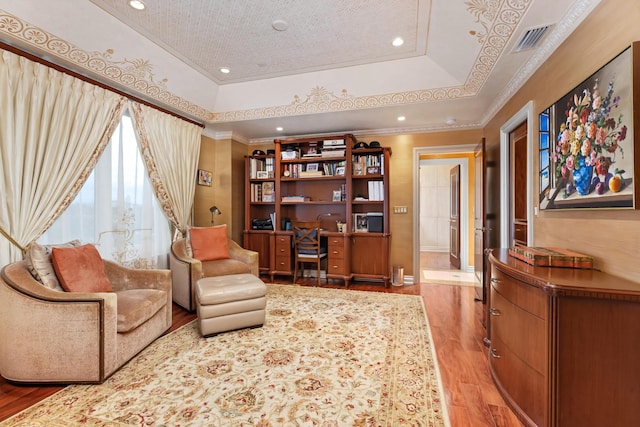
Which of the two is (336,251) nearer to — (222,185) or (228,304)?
(228,304)

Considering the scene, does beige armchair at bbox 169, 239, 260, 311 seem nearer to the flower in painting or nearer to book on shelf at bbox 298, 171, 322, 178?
book on shelf at bbox 298, 171, 322, 178

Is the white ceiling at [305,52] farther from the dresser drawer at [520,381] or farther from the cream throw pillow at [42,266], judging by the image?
the dresser drawer at [520,381]

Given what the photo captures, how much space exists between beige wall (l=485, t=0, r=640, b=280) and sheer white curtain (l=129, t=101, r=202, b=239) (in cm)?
408

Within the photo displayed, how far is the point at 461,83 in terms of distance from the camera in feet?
10.4

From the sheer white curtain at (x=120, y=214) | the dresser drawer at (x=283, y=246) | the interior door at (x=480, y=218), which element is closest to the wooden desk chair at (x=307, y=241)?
the dresser drawer at (x=283, y=246)

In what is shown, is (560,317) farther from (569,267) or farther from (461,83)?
(461,83)

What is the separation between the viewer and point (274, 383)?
1.89 meters

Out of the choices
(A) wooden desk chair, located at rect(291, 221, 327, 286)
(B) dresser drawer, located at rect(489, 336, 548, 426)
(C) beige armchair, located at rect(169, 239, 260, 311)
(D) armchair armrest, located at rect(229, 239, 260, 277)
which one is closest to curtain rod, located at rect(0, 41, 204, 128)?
(C) beige armchair, located at rect(169, 239, 260, 311)

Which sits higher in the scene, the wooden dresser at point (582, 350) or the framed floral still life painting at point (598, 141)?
the framed floral still life painting at point (598, 141)

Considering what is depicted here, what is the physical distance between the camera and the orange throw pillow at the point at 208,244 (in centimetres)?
374

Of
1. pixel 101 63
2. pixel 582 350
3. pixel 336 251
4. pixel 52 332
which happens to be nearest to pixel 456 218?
pixel 336 251

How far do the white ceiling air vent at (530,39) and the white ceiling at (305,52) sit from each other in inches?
1.7

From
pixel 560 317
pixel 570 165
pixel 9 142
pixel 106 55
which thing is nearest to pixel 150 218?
pixel 9 142

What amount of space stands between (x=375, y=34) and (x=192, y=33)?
1798 mm
